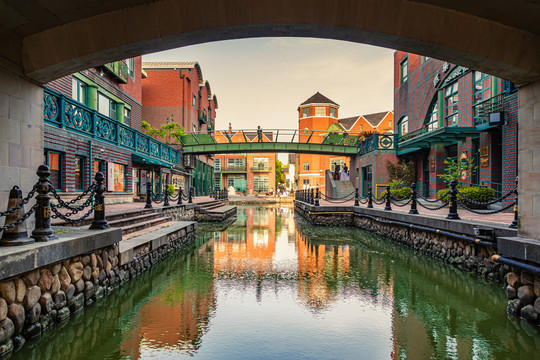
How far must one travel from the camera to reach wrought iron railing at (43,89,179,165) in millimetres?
11047

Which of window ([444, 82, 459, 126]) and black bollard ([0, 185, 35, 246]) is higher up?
window ([444, 82, 459, 126])

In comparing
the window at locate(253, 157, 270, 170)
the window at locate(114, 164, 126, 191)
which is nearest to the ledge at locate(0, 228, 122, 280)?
the window at locate(114, 164, 126, 191)

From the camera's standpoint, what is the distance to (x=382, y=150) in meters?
24.3

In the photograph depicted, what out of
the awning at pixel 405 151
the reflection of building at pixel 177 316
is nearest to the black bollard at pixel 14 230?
the reflection of building at pixel 177 316

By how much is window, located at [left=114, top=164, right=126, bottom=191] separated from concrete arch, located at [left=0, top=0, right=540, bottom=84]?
1203 cm

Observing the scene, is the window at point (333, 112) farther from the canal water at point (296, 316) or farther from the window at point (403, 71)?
the canal water at point (296, 316)

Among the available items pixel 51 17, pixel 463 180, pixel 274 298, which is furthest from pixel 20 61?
pixel 463 180

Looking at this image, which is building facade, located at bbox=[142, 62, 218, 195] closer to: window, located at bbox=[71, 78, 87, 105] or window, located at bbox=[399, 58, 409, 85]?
window, located at bbox=[71, 78, 87, 105]

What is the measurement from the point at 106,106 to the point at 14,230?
15.1m

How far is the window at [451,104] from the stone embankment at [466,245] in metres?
8.06

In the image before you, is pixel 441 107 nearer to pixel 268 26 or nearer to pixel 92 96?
pixel 268 26

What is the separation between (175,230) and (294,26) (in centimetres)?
720

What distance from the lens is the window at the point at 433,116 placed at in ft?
67.6

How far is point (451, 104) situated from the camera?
19.0m
